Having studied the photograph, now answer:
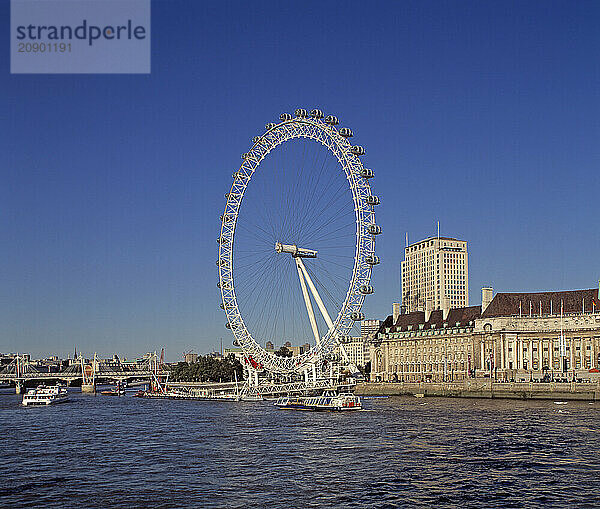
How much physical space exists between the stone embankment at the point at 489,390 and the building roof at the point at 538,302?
1142 inches

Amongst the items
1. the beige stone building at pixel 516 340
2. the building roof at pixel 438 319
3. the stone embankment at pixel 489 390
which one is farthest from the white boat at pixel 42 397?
the building roof at pixel 438 319

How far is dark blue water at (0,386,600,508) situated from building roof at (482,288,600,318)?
7163 cm

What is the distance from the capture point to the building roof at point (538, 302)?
15501 cm

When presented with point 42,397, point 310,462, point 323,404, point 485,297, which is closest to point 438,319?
point 485,297

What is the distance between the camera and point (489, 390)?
425ft

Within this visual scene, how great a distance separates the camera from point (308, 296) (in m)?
111

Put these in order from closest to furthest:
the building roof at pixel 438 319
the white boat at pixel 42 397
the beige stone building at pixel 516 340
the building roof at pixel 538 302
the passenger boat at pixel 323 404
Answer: the passenger boat at pixel 323 404
the white boat at pixel 42 397
the beige stone building at pixel 516 340
the building roof at pixel 538 302
the building roof at pixel 438 319

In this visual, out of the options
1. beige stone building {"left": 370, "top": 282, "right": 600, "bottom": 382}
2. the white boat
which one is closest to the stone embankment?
beige stone building {"left": 370, "top": 282, "right": 600, "bottom": 382}

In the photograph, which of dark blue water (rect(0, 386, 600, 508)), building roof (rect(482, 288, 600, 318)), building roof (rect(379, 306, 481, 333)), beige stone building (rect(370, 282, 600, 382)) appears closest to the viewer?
dark blue water (rect(0, 386, 600, 508))

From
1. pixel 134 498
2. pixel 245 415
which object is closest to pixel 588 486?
pixel 134 498

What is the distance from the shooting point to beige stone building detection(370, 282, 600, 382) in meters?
151

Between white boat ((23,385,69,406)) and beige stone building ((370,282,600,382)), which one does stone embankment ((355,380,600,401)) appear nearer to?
beige stone building ((370,282,600,382))

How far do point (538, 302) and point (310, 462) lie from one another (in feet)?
393

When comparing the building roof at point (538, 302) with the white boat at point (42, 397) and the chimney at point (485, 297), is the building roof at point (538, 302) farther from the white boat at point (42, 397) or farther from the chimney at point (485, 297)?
the white boat at point (42, 397)
